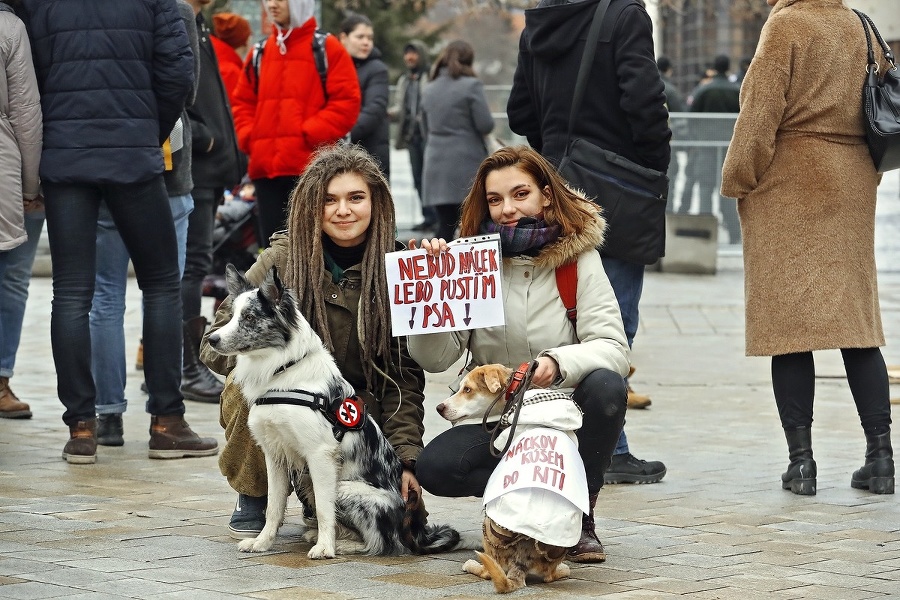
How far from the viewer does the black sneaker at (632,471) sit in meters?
6.09

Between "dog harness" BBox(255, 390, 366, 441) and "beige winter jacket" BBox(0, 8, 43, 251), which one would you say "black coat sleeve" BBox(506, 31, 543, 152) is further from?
"dog harness" BBox(255, 390, 366, 441)

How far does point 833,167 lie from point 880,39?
2.00 feet

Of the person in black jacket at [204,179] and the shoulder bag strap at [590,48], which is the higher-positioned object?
the shoulder bag strap at [590,48]

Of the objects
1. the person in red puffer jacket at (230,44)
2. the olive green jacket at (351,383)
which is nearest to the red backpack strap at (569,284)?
the olive green jacket at (351,383)

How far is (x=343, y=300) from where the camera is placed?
5016mm

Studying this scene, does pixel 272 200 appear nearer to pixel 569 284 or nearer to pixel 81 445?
pixel 81 445

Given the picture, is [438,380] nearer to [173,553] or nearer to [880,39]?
[880,39]

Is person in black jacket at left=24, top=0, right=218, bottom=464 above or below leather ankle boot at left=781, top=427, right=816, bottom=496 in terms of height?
above

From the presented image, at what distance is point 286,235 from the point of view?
5.11 m

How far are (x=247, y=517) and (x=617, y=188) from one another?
205 centimetres

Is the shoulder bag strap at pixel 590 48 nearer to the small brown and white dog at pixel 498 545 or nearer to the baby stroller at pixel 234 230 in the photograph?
the small brown and white dog at pixel 498 545

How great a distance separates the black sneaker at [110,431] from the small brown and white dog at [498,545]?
8.99ft

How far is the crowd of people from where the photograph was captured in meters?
4.80

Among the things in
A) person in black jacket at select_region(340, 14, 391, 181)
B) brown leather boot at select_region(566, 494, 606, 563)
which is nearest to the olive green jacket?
brown leather boot at select_region(566, 494, 606, 563)
